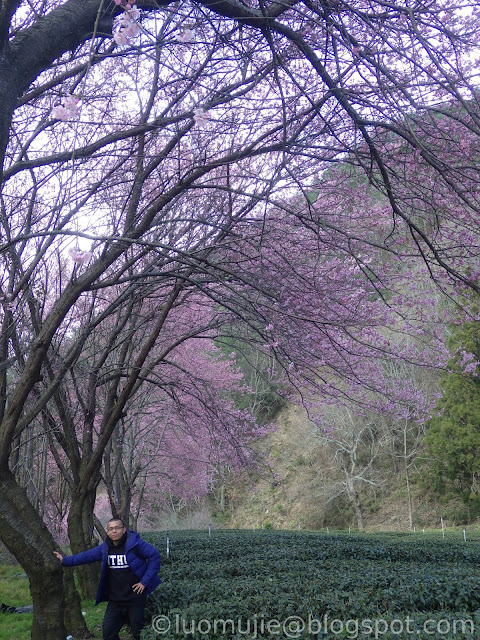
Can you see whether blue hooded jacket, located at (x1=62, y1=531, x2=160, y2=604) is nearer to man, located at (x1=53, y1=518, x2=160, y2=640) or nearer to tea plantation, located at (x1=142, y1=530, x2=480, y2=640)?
man, located at (x1=53, y1=518, x2=160, y2=640)

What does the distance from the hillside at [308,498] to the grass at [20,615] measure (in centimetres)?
1120

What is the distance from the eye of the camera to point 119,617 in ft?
16.6

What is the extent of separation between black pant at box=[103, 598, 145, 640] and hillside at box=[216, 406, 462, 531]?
54.3 feet

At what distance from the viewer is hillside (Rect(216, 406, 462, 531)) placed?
24672 millimetres

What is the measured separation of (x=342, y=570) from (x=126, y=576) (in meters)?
2.80

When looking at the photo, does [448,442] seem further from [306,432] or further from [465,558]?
[465,558]

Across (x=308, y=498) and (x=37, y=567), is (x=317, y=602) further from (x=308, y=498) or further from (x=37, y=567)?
(x=308, y=498)

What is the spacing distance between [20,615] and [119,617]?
431cm

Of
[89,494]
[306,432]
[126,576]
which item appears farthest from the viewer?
[306,432]

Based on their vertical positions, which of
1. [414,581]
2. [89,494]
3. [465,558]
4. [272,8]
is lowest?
[465,558]

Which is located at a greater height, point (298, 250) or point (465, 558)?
point (298, 250)

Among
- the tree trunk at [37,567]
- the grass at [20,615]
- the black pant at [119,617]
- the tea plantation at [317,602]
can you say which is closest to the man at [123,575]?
the black pant at [119,617]

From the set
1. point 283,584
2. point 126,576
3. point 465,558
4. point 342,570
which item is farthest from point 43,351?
point 465,558

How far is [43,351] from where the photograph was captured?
18.0ft
